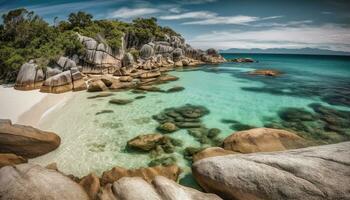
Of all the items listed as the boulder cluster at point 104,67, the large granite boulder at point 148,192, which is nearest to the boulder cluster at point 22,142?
the large granite boulder at point 148,192

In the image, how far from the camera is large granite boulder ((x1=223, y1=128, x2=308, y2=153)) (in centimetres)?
759

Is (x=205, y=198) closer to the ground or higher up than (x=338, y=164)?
closer to the ground

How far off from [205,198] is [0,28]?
36.9 meters

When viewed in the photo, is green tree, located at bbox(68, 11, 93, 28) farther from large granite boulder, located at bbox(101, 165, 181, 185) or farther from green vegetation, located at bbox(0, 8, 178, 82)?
large granite boulder, located at bbox(101, 165, 181, 185)

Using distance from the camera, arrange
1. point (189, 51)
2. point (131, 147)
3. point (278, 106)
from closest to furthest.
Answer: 1. point (131, 147)
2. point (278, 106)
3. point (189, 51)

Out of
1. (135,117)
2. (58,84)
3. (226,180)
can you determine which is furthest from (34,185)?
(58,84)

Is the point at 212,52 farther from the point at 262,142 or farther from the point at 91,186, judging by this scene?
the point at 91,186

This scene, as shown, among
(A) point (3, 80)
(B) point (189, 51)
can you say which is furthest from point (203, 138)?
(B) point (189, 51)

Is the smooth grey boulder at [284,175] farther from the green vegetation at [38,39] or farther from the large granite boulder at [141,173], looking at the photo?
the green vegetation at [38,39]

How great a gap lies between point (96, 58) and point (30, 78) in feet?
34.3

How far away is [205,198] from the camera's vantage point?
4703 millimetres

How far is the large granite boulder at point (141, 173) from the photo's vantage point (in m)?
6.17

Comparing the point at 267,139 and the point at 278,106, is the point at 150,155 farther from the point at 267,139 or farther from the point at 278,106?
the point at 278,106

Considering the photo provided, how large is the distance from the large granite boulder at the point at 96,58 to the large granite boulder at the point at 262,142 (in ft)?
78.6
